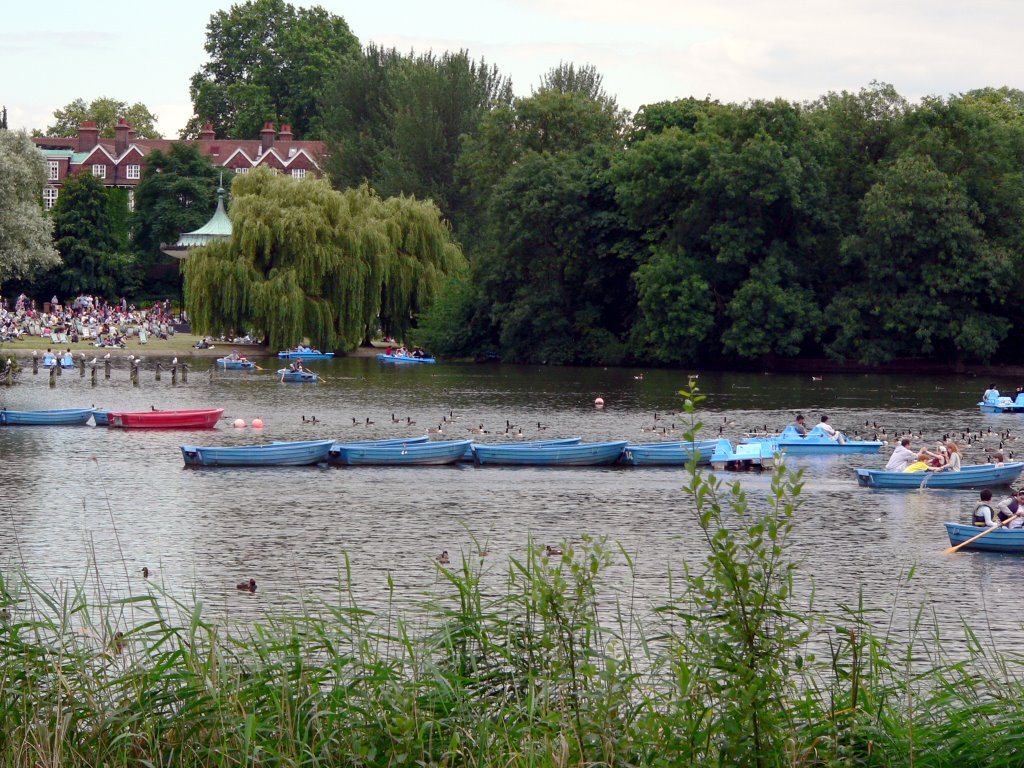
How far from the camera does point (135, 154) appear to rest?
125 metres

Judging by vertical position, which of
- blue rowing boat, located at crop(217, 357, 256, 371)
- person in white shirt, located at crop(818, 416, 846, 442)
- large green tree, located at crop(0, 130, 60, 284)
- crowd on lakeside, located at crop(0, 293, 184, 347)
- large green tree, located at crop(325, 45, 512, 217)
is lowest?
person in white shirt, located at crop(818, 416, 846, 442)

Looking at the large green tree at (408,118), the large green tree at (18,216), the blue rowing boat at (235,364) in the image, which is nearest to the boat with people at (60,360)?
the large green tree at (18,216)

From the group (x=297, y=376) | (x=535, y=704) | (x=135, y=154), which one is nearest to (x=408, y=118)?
(x=297, y=376)

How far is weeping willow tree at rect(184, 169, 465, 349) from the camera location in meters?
68.4

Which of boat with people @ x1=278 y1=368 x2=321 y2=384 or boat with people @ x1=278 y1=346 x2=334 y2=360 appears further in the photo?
boat with people @ x1=278 y1=346 x2=334 y2=360

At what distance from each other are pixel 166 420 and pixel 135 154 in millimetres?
86734

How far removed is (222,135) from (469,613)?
137682mm

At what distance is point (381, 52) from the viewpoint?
10394 cm

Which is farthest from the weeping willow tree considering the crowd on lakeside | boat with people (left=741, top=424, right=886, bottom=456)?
boat with people (left=741, top=424, right=886, bottom=456)

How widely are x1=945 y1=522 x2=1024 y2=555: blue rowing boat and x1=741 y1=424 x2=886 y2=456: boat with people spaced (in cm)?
1509

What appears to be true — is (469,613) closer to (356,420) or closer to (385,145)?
(356,420)

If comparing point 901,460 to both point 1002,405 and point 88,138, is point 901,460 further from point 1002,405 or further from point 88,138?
point 88,138

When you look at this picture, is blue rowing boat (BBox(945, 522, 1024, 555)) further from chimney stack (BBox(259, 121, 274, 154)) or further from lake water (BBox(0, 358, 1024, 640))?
chimney stack (BBox(259, 121, 274, 154))

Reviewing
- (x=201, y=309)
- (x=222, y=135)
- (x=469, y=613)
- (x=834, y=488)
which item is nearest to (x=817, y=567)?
(x=834, y=488)
